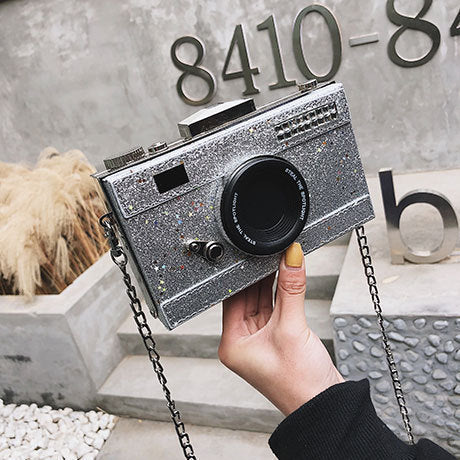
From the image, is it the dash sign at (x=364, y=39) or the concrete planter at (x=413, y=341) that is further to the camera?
the dash sign at (x=364, y=39)

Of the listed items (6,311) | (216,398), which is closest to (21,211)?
(6,311)

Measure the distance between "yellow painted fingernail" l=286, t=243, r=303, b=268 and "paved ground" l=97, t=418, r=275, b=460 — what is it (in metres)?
1.29

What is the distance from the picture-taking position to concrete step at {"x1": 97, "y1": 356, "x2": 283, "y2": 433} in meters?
1.89

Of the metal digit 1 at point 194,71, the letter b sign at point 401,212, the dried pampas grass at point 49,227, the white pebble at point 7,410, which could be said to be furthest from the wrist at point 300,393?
the metal digit 1 at point 194,71

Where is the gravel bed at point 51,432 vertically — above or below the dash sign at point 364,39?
below

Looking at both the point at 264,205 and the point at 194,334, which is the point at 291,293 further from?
the point at 194,334

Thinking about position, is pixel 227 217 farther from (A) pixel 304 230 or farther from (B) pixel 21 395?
(B) pixel 21 395

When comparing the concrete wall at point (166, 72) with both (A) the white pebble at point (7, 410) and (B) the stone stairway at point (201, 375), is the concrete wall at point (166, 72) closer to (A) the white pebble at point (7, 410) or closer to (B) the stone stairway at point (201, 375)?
(B) the stone stairway at point (201, 375)

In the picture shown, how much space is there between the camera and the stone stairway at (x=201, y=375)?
1.91m

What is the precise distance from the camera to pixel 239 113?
→ 0.77m

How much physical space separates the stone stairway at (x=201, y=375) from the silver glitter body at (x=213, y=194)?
115 cm

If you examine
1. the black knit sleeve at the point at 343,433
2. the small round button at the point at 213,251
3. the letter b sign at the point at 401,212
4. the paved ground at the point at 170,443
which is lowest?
the paved ground at the point at 170,443

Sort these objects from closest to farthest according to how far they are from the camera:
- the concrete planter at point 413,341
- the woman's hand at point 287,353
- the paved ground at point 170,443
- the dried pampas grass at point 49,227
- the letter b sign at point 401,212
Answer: the woman's hand at point 287,353 → the concrete planter at point 413,341 → the letter b sign at point 401,212 → the paved ground at point 170,443 → the dried pampas grass at point 49,227

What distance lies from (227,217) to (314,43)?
6.53 ft
